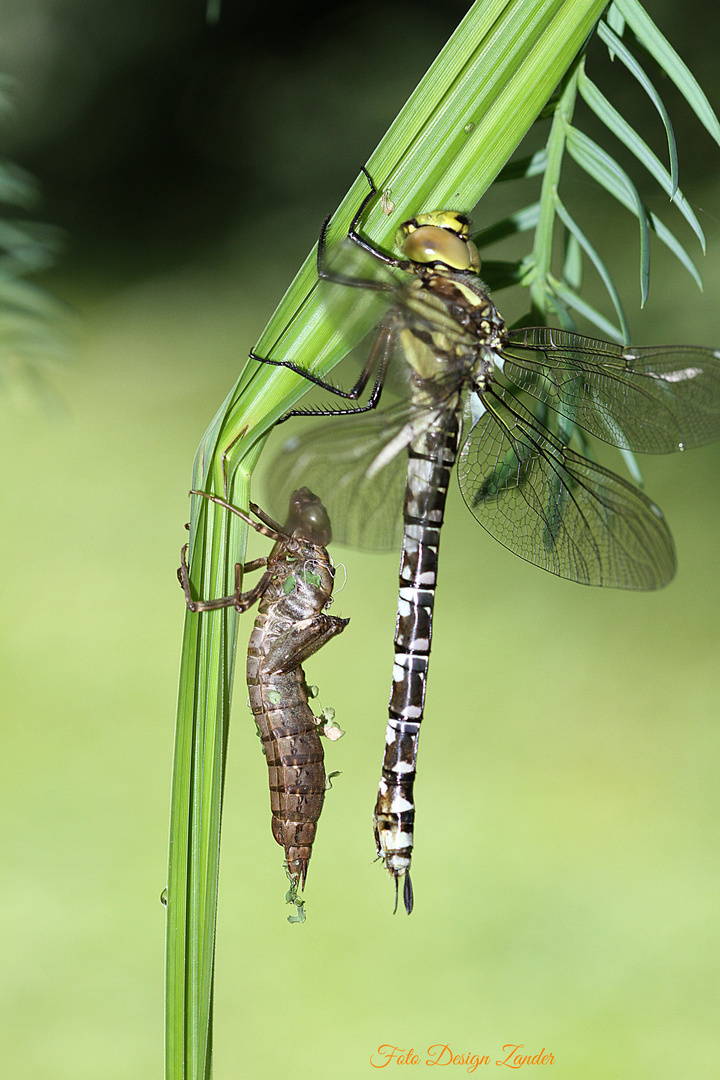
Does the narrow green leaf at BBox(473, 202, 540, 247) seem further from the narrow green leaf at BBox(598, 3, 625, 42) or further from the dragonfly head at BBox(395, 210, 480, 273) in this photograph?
the narrow green leaf at BBox(598, 3, 625, 42)

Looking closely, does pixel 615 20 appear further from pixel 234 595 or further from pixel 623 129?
pixel 234 595

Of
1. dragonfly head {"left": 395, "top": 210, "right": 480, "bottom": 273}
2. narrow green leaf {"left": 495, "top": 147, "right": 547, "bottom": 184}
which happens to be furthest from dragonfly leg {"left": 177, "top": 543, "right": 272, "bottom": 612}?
narrow green leaf {"left": 495, "top": 147, "right": 547, "bottom": 184}

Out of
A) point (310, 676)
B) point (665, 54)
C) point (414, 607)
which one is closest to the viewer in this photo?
point (665, 54)

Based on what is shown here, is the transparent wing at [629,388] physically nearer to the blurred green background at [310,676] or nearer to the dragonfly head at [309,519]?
the dragonfly head at [309,519]

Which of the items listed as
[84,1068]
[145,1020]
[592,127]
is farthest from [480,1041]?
[592,127]

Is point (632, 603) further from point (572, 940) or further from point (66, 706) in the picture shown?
point (66, 706)

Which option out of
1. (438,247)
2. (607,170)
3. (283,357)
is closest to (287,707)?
(283,357)

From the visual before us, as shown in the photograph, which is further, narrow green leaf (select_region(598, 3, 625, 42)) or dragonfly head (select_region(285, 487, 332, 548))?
dragonfly head (select_region(285, 487, 332, 548))

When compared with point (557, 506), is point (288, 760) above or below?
below
